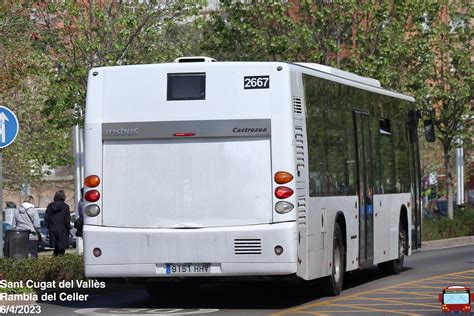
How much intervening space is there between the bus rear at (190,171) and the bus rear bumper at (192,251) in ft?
0.04

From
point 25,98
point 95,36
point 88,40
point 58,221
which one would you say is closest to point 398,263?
point 58,221

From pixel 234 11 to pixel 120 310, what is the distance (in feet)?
82.7

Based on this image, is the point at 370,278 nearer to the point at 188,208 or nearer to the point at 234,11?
the point at 188,208

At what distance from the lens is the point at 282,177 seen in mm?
17297

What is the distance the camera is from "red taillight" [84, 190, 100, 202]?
17828mm

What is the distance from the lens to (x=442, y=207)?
6644 cm

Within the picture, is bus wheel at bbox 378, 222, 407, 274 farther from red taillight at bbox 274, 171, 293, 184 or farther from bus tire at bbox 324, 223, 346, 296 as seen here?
red taillight at bbox 274, 171, 293, 184

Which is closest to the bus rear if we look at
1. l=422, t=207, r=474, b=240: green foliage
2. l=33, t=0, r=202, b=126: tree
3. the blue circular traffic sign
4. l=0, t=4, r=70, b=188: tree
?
the blue circular traffic sign

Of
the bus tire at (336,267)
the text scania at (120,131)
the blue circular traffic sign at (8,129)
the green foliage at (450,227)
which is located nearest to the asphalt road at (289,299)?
the bus tire at (336,267)

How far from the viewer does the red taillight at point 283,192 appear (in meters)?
17.2

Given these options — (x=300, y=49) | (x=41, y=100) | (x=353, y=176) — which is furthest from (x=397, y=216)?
(x=41, y=100)

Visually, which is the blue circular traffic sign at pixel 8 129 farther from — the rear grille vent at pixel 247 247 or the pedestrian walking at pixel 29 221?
the pedestrian walking at pixel 29 221

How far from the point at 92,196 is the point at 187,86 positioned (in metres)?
1.87

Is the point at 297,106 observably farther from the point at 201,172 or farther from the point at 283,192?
the point at 201,172
